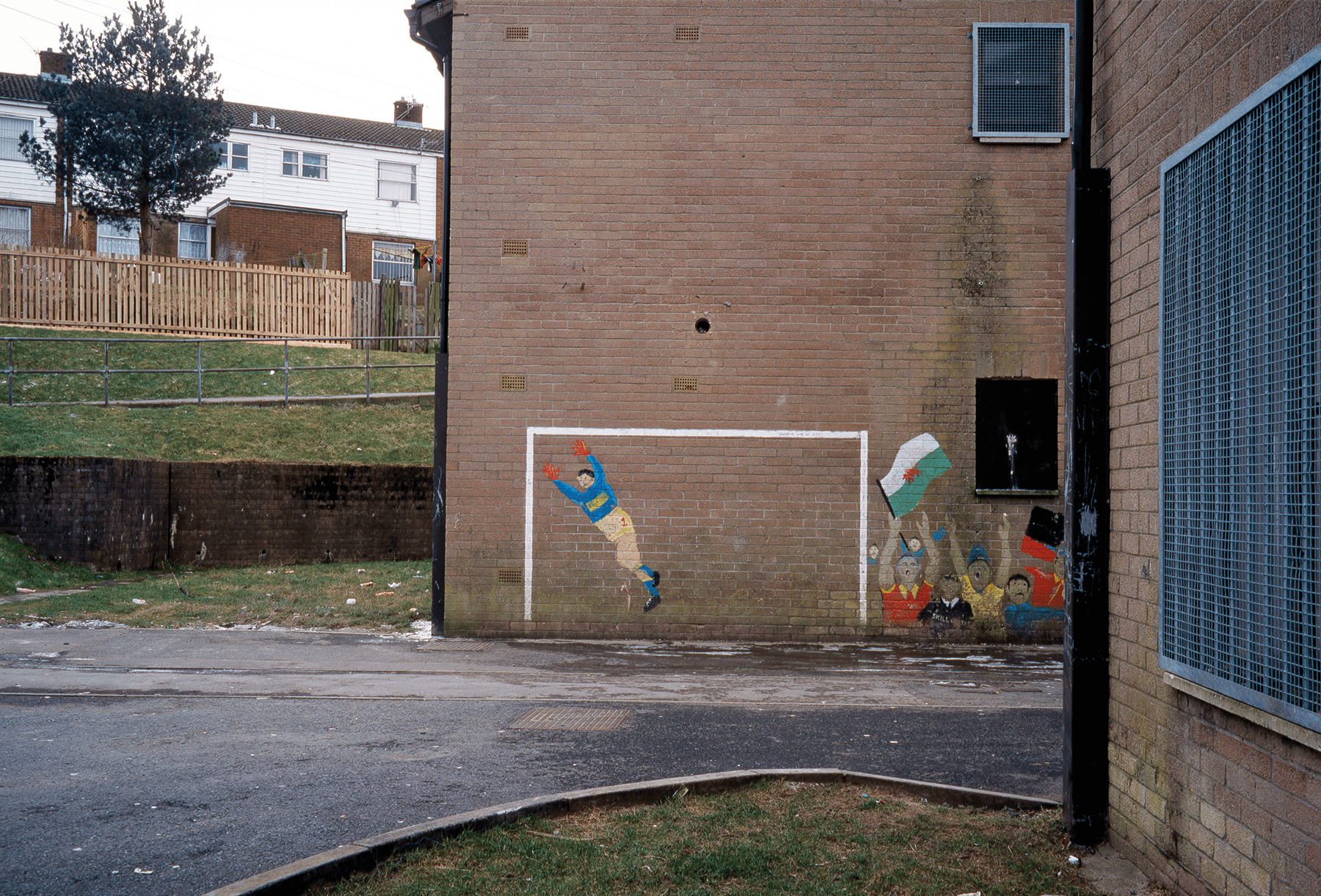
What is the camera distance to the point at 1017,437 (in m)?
11.6

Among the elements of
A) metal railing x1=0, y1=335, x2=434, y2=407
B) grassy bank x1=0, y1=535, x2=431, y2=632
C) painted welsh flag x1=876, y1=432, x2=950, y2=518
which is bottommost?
grassy bank x1=0, y1=535, x2=431, y2=632

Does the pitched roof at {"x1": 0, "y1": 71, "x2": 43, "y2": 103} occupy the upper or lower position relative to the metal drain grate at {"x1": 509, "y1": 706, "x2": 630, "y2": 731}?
upper

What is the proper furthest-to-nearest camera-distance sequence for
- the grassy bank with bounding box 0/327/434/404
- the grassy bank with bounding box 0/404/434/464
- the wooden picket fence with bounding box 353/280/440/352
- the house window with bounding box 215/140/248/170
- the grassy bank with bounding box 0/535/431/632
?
the house window with bounding box 215/140/248/170
the wooden picket fence with bounding box 353/280/440/352
the grassy bank with bounding box 0/327/434/404
the grassy bank with bounding box 0/404/434/464
the grassy bank with bounding box 0/535/431/632

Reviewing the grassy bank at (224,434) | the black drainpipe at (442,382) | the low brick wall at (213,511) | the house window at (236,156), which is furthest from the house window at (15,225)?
the black drainpipe at (442,382)

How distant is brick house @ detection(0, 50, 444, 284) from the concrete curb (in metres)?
33.8

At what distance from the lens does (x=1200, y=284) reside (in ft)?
12.9

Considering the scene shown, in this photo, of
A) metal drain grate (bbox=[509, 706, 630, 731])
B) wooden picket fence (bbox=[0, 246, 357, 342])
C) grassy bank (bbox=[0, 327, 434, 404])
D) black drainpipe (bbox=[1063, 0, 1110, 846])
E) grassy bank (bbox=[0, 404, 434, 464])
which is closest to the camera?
black drainpipe (bbox=[1063, 0, 1110, 846])

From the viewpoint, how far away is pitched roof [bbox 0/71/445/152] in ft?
130

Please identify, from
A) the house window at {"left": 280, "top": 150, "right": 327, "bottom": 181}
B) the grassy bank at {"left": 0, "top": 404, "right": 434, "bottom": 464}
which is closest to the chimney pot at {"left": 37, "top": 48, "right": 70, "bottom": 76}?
the house window at {"left": 280, "top": 150, "right": 327, "bottom": 181}

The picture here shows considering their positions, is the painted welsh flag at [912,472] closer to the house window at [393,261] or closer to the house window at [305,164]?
the house window at [393,261]

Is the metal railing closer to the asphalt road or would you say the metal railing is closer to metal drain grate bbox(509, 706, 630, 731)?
the asphalt road

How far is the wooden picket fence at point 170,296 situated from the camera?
24672mm

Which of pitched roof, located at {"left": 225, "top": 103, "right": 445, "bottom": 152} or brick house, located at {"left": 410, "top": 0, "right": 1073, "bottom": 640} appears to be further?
pitched roof, located at {"left": 225, "top": 103, "right": 445, "bottom": 152}

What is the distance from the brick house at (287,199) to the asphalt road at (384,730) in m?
28.7
